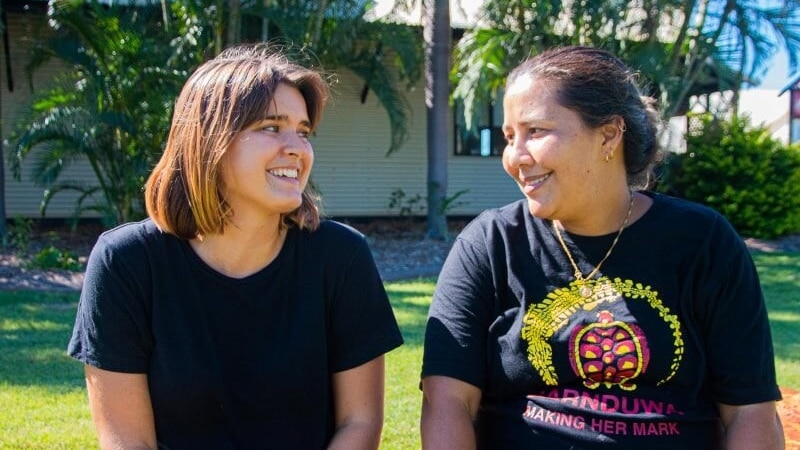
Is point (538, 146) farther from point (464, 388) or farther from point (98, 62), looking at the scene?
point (98, 62)

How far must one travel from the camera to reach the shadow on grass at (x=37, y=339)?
200 inches

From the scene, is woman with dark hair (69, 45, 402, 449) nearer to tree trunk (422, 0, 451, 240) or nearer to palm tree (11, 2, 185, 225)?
palm tree (11, 2, 185, 225)

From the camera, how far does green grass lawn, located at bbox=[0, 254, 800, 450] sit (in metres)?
4.03

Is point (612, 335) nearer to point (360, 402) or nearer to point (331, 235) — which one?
point (360, 402)

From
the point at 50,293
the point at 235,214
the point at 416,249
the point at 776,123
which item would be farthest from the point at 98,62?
the point at 776,123

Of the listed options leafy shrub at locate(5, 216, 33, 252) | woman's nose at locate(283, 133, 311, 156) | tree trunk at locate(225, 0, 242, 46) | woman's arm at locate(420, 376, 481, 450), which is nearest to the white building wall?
leafy shrub at locate(5, 216, 33, 252)

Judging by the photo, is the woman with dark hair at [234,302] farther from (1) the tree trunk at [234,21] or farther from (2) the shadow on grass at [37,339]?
(1) the tree trunk at [234,21]

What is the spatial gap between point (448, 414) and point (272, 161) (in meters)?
0.84

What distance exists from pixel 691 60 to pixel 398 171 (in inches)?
227

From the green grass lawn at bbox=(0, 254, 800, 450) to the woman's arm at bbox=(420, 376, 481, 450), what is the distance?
65.0 inches

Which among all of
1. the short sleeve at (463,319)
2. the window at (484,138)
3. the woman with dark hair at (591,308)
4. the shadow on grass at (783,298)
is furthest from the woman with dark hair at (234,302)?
the window at (484,138)

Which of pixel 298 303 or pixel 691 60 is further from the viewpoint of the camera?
pixel 691 60

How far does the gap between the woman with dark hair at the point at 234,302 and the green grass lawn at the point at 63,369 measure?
5.54 feet

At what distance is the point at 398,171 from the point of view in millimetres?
16422
